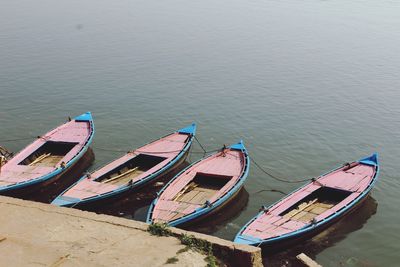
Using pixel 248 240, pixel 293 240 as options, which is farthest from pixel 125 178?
pixel 293 240

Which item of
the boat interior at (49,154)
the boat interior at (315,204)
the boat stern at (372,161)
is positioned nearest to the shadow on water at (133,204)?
the boat interior at (49,154)

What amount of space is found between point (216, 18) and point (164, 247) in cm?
5020

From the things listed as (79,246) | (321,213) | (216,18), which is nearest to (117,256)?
(79,246)

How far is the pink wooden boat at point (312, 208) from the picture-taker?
14.9 meters

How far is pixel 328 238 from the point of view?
16656 mm

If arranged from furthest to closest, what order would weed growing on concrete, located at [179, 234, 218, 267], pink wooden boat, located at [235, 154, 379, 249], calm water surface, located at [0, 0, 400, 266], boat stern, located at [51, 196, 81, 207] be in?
calm water surface, located at [0, 0, 400, 266]
boat stern, located at [51, 196, 81, 207]
pink wooden boat, located at [235, 154, 379, 249]
weed growing on concrete, located at [179, 234, 218, 267]

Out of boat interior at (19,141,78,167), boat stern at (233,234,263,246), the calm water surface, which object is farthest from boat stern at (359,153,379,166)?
boat interior at (19,141,78,167)

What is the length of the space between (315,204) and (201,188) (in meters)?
4.75

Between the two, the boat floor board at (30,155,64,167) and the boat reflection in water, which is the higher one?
the boat floor board at (30,155,64,167)

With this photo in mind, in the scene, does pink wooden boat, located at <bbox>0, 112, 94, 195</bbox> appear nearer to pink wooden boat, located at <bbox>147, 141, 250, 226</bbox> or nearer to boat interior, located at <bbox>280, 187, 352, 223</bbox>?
pink wooden boat, located at <bbox>147, 141, 250, 226</bbox>

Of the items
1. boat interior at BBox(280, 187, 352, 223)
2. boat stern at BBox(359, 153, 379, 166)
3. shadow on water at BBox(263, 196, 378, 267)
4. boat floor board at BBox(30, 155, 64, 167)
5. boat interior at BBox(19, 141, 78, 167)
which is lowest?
shadow on water at BBox(263, 196, 378, 267)

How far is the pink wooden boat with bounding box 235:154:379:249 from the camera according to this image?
14891 mm

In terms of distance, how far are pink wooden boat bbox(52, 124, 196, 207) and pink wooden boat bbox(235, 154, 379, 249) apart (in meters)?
5.26

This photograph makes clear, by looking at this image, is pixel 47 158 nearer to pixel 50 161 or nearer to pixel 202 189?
pixel 50 161
